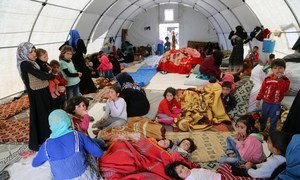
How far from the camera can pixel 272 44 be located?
7.59 metres

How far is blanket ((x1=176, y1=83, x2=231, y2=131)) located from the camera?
4555 millimetres

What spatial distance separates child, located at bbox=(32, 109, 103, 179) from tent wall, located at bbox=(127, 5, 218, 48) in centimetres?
1553

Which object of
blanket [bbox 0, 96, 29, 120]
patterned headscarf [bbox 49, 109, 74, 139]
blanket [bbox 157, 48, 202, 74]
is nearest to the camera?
patterned headscarf [bbox 49, 109, 74, 139]

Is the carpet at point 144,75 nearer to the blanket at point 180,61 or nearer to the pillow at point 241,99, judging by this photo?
the blanket at point 180,61

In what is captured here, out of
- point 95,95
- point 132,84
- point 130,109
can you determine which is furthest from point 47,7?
point 130,109

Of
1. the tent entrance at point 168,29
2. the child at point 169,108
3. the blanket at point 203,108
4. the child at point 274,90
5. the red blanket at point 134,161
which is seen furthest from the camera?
the tent entrance at point 168,29

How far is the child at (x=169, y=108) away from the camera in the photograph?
4.67 meters

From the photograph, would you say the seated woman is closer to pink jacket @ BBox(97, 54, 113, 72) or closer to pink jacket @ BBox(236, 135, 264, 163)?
pink jacket @ BBox(97, 54, 113, 72)

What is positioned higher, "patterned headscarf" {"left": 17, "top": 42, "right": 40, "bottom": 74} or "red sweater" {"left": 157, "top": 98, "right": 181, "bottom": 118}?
"patterned headscarf" {"left": 17, "top": 42, "right": 40, "bottom": 74}

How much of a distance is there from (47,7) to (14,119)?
9.70ft

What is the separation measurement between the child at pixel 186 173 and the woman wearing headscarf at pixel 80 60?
13.9 ft

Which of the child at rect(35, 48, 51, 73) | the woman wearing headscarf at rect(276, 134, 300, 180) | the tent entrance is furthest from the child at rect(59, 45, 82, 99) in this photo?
the tent entrance

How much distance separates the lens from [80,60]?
6.33 metres

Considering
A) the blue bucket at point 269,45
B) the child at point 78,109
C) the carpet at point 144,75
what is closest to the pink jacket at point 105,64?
the carpet at point 144,75
